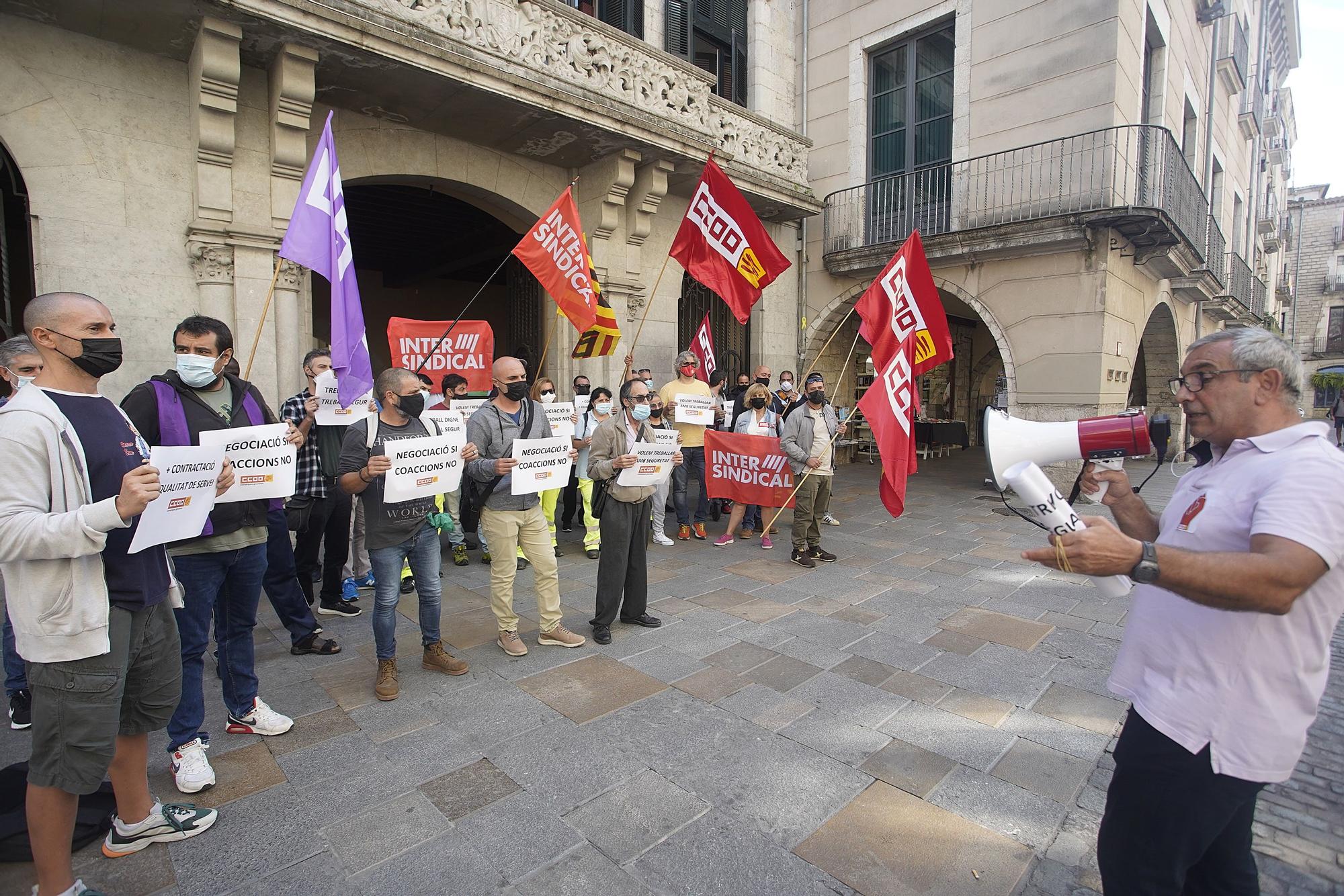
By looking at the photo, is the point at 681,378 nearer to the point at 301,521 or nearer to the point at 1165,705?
the point at 301,521

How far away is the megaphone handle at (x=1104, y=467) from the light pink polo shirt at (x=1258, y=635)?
1.24 feet

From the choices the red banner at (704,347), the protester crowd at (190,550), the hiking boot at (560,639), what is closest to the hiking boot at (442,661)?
the protester crowd at (190,550)

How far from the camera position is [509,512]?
4340mm

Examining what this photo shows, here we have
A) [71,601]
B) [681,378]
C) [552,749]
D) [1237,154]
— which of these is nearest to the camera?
[71,601]

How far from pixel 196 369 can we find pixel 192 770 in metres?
1.72

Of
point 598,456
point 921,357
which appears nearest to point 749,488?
point 921,357

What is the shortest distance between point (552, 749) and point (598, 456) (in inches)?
87.8

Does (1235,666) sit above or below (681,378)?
below

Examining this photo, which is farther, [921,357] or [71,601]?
[921,357]

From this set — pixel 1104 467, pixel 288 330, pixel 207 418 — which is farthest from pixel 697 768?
pixel 288 330

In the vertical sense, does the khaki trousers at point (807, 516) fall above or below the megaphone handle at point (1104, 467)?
below

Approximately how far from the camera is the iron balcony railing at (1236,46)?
17031 mm

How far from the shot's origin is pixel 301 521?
182 inches

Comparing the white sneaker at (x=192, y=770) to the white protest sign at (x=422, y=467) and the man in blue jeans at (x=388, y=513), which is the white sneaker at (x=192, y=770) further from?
the white protest sign at (x=422, y=467)
